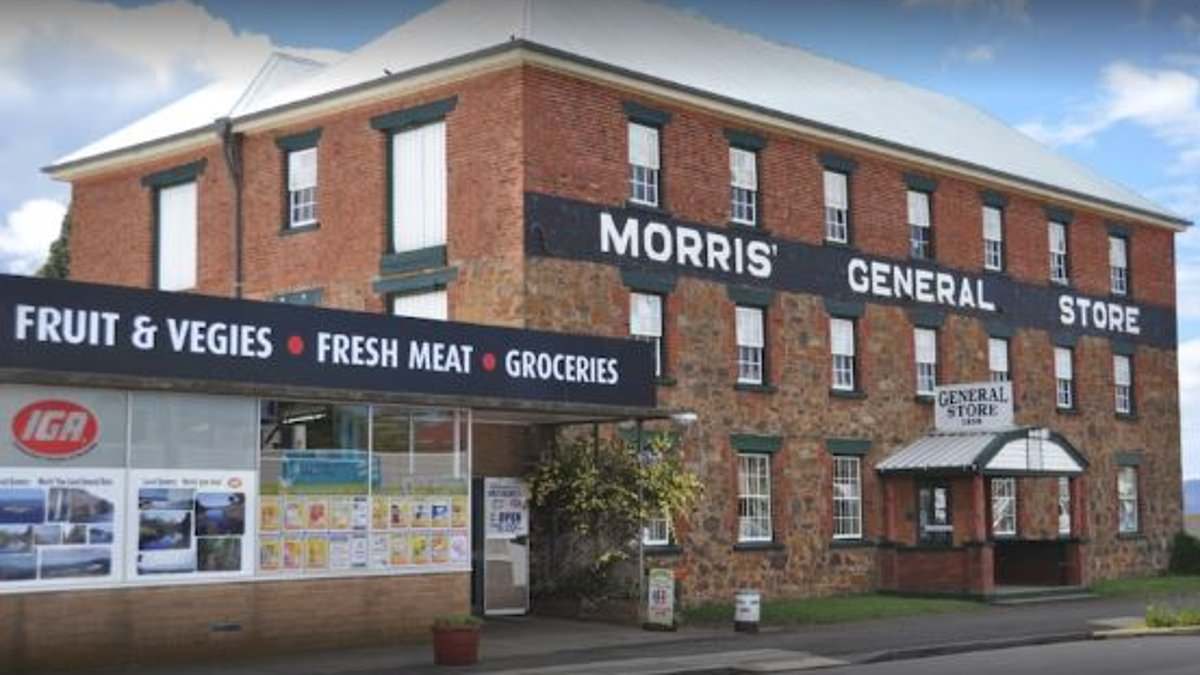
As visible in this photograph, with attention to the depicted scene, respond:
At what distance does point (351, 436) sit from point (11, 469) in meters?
4.76

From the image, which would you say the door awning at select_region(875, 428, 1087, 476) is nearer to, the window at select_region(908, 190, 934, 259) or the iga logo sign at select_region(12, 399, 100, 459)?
the window at select_region(908, 190, 934, 259)

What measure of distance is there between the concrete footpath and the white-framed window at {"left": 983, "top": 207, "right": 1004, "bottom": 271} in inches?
405

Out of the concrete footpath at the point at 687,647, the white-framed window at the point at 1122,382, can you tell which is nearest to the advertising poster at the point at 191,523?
the concrete footpath at the point at 687,647

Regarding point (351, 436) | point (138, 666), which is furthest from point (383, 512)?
point (138, 666)

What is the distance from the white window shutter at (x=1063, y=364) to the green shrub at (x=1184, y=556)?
20.5 feet

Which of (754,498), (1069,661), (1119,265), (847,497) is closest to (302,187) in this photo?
(754,498)

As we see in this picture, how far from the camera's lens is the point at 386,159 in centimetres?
2892

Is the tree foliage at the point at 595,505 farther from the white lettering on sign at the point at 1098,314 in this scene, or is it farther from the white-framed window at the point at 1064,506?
the white lettering on sign at the point at 1098,314

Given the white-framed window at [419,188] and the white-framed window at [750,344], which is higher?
the white-framed window at [419,188]

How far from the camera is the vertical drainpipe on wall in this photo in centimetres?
3134

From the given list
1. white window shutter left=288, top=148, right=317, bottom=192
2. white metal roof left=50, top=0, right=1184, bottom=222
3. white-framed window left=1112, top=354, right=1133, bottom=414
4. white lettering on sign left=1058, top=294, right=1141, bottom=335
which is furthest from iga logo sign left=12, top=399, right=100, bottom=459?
white-framed window left=1112, top=354, right=1133, bottom=414

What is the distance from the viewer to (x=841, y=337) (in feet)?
107

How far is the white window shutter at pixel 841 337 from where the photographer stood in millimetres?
32406

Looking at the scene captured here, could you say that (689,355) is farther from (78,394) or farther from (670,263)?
(78,394)
